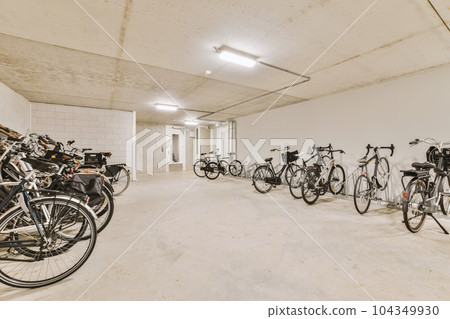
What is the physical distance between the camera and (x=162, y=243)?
1.98 metres

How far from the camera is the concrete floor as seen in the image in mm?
1284

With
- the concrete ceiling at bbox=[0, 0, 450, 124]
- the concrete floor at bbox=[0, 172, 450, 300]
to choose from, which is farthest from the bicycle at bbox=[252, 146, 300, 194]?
the concrete ceiling at bbox=[0, 0, 450, 124]

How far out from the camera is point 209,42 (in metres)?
2.36

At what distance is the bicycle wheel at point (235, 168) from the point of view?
7.19m

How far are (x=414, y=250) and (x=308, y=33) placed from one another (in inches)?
99.9

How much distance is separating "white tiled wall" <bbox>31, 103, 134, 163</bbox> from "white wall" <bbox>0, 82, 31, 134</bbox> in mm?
304

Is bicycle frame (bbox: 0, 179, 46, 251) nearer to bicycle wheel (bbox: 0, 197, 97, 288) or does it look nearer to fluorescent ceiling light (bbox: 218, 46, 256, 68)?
bicycle wheel (bbox: 0, 197, 97, 288)

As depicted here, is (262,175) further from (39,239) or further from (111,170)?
(39,239)

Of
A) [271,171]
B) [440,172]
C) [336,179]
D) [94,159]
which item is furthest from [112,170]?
[440,172]

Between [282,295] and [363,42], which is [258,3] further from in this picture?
[282,295]

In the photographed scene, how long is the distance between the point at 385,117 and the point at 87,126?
24.7ft

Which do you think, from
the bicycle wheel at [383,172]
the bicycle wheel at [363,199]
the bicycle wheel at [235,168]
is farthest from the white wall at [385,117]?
the bicycle wheel at [235,168]
